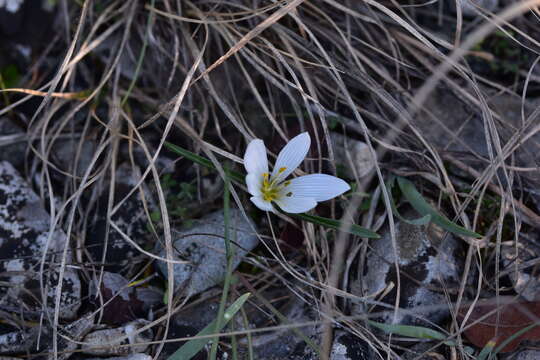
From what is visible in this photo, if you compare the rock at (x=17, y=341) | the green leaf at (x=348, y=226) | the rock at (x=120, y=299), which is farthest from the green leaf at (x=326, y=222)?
the rock at (x=17, y=341)

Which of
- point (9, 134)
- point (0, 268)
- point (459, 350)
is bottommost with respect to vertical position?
point (459, 350)

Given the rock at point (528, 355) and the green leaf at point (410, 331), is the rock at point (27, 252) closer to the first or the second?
the green leaf at point (410, 331)

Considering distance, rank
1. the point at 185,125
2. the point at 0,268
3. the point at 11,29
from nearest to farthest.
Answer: the point at 0,268 → the point at 185,125 → the point at 11,29

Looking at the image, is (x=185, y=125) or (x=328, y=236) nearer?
(x=328, y=236)

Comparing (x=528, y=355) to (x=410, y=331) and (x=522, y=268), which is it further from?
(x=410, y=331)

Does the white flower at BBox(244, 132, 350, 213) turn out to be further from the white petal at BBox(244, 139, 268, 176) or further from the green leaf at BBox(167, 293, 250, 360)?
the green leaf at BBox(167, 293, 250, 360)

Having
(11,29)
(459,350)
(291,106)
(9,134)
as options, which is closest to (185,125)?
(291,106)

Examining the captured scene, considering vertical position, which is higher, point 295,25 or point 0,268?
point 295,25

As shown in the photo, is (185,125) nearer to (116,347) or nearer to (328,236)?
(328,236)

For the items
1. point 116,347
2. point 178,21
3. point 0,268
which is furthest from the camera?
point 178,21
